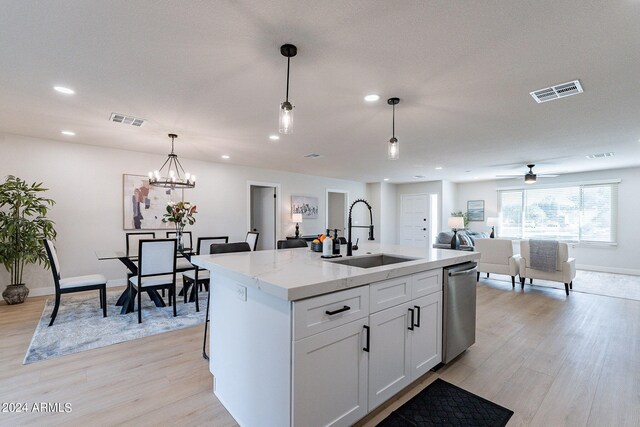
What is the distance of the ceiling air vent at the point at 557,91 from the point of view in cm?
253

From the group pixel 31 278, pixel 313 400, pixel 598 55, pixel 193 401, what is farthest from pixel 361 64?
pixel 31 278

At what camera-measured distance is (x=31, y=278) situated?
4434mm

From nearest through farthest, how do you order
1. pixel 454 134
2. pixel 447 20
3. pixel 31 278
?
pixel 447 20, pixel 454 134, pixel 31 278

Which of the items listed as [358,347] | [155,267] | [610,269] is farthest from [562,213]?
[155,267]

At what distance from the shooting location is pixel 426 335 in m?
2.20

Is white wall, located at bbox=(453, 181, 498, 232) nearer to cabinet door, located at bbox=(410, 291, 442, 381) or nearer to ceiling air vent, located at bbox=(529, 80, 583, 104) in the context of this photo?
ceiling air vent, located at bbox=(529, 80, 583, 104)

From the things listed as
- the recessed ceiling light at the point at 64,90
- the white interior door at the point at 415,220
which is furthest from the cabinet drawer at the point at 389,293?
the white interior door at the point at 415,220

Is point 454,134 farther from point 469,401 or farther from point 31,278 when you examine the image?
point 31,278

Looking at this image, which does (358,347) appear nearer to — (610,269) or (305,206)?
(305,206)

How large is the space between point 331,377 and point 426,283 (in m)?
Result: 1.07

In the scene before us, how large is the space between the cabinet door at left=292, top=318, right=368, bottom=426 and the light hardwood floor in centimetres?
33

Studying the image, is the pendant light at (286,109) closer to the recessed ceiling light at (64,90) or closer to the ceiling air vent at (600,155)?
the recessed ceiling light at (64,90)

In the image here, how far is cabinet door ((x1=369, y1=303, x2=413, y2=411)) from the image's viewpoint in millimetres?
1750

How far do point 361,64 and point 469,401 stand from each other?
102 inches
